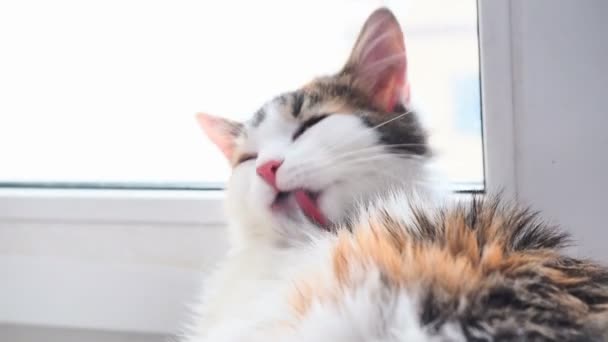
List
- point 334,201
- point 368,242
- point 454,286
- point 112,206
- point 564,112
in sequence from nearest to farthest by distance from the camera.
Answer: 1. point 454,286
2. point 368,242
3. point 334,201
4. point 564,112
5. point 112,206

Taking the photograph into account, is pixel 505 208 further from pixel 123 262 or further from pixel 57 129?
pixel 57 129

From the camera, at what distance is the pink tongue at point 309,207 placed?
721mm

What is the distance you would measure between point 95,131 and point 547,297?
2.94ft

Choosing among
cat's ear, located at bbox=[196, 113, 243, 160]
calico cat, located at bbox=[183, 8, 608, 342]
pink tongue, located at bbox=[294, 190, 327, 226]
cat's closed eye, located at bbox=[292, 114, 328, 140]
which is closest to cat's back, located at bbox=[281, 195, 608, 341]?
calico cat, located at bbox=[183, 8, 608, 342]

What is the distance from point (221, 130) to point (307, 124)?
6.8 inches

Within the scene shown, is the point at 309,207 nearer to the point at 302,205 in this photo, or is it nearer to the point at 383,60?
the point at 302,205

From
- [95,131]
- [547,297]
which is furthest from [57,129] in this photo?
[547,297]

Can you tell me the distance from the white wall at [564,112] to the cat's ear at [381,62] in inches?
6.8

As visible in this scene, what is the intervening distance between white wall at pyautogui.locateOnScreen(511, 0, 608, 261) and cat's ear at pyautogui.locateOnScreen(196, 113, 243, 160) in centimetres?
39

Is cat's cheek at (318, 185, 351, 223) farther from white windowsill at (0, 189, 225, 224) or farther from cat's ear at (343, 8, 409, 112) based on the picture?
white windowsill at (0, 189, 225, 224)

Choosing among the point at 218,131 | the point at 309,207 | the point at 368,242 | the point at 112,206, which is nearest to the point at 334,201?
the point at 309,207

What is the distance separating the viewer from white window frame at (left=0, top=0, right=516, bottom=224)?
2.81 ft

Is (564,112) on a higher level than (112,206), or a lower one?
higher

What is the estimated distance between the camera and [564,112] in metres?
0.85
